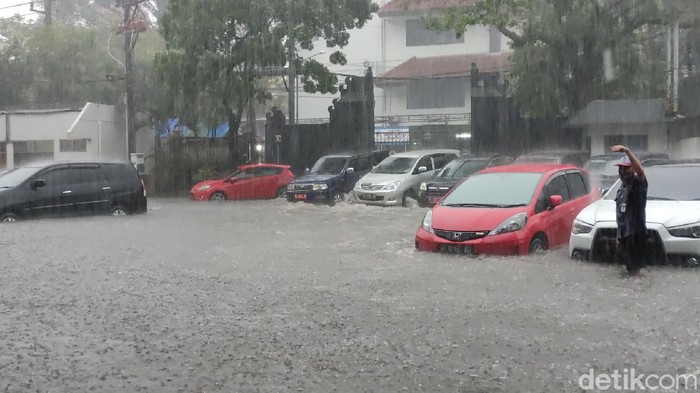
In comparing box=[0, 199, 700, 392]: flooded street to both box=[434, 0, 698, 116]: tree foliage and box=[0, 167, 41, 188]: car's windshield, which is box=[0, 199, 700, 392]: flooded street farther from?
box=[434, 0, 698, 116]: tree foliage

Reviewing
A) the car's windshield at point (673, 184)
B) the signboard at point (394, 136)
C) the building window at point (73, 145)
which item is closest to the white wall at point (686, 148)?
the car's windshield at point (673, 184)

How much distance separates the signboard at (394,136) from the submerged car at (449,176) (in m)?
14.7

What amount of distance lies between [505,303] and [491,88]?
21093 mm

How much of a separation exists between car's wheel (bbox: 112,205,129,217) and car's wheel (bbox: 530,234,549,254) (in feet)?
36.7

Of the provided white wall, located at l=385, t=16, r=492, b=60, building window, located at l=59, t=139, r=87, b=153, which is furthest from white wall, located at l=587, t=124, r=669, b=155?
building window, located at l=59, t=139, r=87, b=153

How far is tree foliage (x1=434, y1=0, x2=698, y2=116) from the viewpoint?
23.6 meters

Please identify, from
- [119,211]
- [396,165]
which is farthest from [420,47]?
[119,211]

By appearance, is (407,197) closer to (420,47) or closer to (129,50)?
(129,50)

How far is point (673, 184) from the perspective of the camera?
10.5 metres

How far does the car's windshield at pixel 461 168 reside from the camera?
20011mm

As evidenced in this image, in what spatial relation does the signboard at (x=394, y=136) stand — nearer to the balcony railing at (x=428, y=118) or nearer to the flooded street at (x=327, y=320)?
the balcony railing at (x=428, y=118)

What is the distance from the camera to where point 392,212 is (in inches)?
738

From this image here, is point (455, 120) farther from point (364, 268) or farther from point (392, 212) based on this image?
point (364, 268)

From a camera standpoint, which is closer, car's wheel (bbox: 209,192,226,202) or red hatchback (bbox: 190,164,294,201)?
red hatchback (bbox: 190,164,294,201)
